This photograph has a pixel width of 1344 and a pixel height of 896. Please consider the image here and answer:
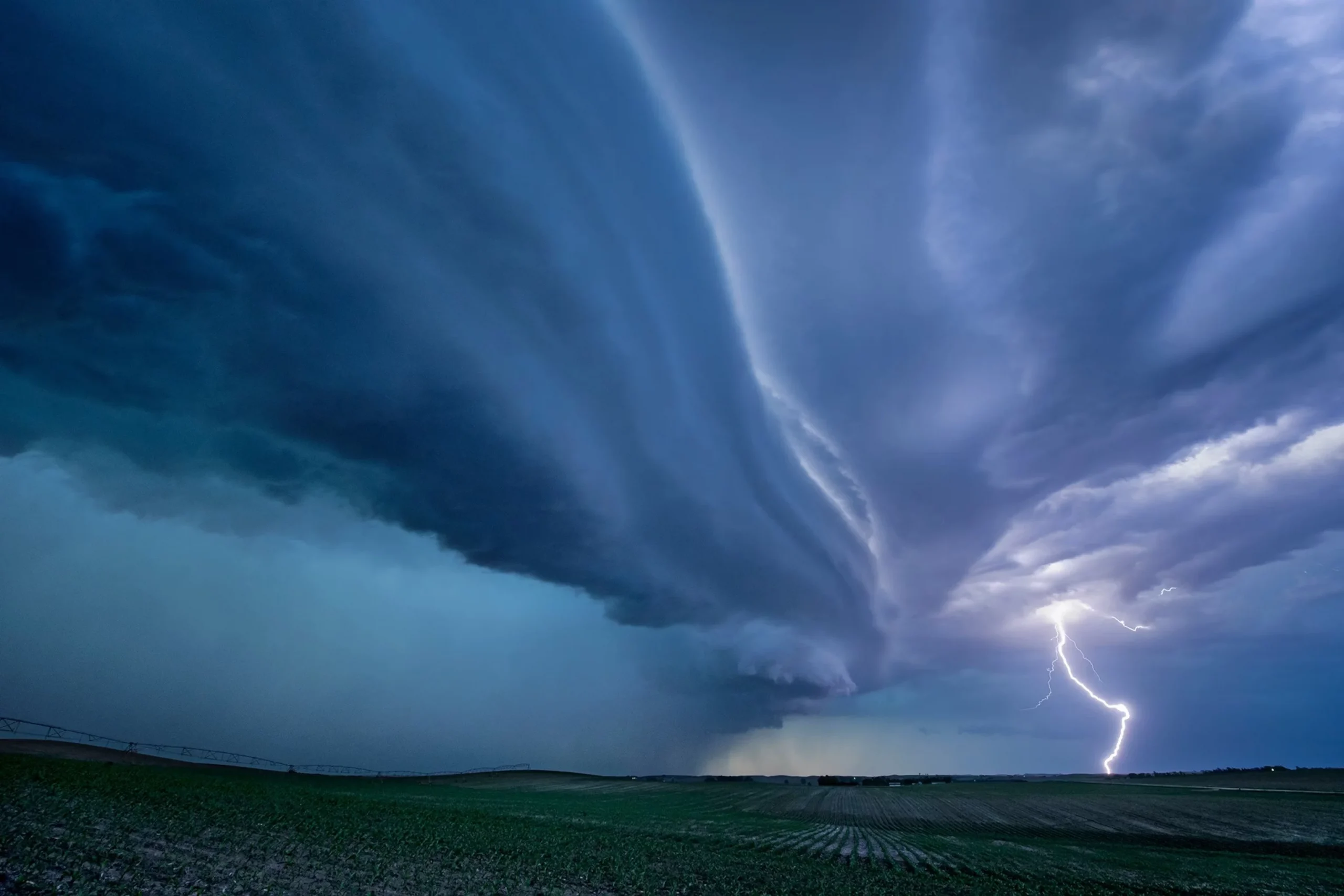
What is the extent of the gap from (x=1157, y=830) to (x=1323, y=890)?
38862 millimetres

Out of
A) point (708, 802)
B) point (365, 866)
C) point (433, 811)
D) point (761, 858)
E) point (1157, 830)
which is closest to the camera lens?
point (365, 866)

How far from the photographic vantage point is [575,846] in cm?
4259

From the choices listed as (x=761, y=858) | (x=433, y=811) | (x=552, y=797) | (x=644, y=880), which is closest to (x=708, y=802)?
(x=552, y=797)

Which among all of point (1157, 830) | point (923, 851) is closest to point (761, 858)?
point (923, 851)

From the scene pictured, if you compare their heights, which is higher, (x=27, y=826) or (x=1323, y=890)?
(x=27, y=826)

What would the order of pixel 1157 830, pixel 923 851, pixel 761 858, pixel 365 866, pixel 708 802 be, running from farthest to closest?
1. pixel 708 802
2. pixel 1157 830
3. pixel 923 851
4. pixel 761 858
5. pixel 365 866

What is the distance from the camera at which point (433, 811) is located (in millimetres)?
57781

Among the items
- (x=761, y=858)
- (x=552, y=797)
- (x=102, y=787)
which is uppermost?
(x=102, y=787)

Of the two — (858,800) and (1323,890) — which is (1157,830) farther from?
(858,800)

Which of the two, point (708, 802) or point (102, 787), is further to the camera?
point (708, 802)

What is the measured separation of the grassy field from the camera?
2625 cm

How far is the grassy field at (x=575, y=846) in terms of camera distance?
2625 centimetres

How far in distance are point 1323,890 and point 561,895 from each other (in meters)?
46.4

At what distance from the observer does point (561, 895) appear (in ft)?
90.5
